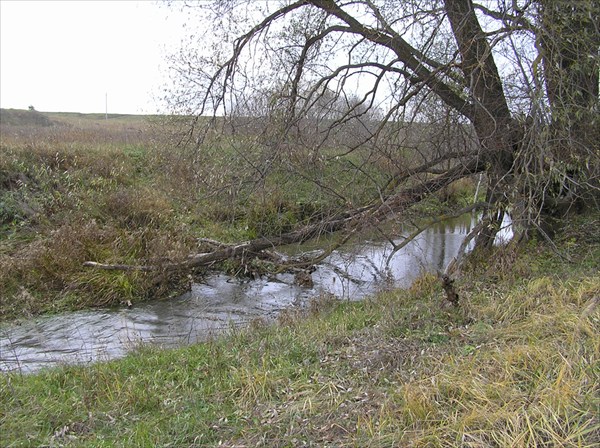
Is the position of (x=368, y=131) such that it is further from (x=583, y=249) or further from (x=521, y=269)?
(x=583, y=249)

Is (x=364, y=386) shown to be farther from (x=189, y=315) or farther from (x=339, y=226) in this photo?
(x=189, y=315)

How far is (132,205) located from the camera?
1262 centimetres

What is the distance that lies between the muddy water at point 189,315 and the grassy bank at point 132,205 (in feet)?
1.94

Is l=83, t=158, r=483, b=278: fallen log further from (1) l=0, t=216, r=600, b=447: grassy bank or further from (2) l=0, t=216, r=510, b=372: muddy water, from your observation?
(1) l=0, t=216, r=600, b=447: grassy bank

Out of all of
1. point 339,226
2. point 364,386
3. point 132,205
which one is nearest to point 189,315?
point 339,226

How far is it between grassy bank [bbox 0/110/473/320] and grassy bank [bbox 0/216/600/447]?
3643 mm

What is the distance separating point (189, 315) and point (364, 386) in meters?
5.25

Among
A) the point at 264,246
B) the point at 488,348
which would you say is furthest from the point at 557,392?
the point at 264,246

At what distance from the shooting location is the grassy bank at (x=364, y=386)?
3.43 meters

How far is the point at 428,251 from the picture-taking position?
44.4 ft

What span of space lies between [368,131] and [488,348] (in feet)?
17.8

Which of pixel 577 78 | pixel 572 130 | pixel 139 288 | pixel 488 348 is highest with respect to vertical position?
pixel 577 78

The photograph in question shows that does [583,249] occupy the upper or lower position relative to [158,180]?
lower

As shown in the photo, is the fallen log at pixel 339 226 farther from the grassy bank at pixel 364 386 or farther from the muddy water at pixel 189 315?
the grassy bank at pixel 364 386
